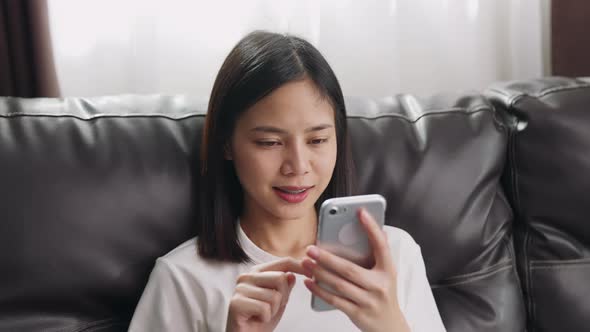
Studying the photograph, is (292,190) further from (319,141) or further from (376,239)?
(376,239)

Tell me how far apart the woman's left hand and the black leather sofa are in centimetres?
36

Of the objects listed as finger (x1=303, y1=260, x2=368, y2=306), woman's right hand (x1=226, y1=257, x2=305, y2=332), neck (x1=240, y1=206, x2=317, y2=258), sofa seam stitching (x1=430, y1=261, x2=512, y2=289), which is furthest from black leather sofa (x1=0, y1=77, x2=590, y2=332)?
finger (x1=303, y1=260, x2=368, y2=306)

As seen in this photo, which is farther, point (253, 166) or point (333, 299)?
point (253, 166)

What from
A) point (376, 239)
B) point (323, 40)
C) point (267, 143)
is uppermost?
point (323, 40)

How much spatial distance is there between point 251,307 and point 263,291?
31 mm

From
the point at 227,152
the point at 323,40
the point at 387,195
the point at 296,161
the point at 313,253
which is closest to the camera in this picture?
the point at 313,253

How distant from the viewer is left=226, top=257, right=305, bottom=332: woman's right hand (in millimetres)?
970

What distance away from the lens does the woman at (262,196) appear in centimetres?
109

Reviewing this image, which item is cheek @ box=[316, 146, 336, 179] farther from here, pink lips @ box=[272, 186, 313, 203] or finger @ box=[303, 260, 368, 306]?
finger @ box=[303, 260, 368, 306]

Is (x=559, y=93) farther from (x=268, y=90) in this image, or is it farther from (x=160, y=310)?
(x=160, y=310)

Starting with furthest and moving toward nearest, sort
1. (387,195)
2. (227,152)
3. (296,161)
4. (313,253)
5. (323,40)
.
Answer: (323,40), (387,195), (227,152), (296,161), (313,253)

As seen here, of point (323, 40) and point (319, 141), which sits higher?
point (323, 40)

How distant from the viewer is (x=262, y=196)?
3.70ft

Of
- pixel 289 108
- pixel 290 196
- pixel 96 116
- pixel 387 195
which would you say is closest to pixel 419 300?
pixel 387 195
